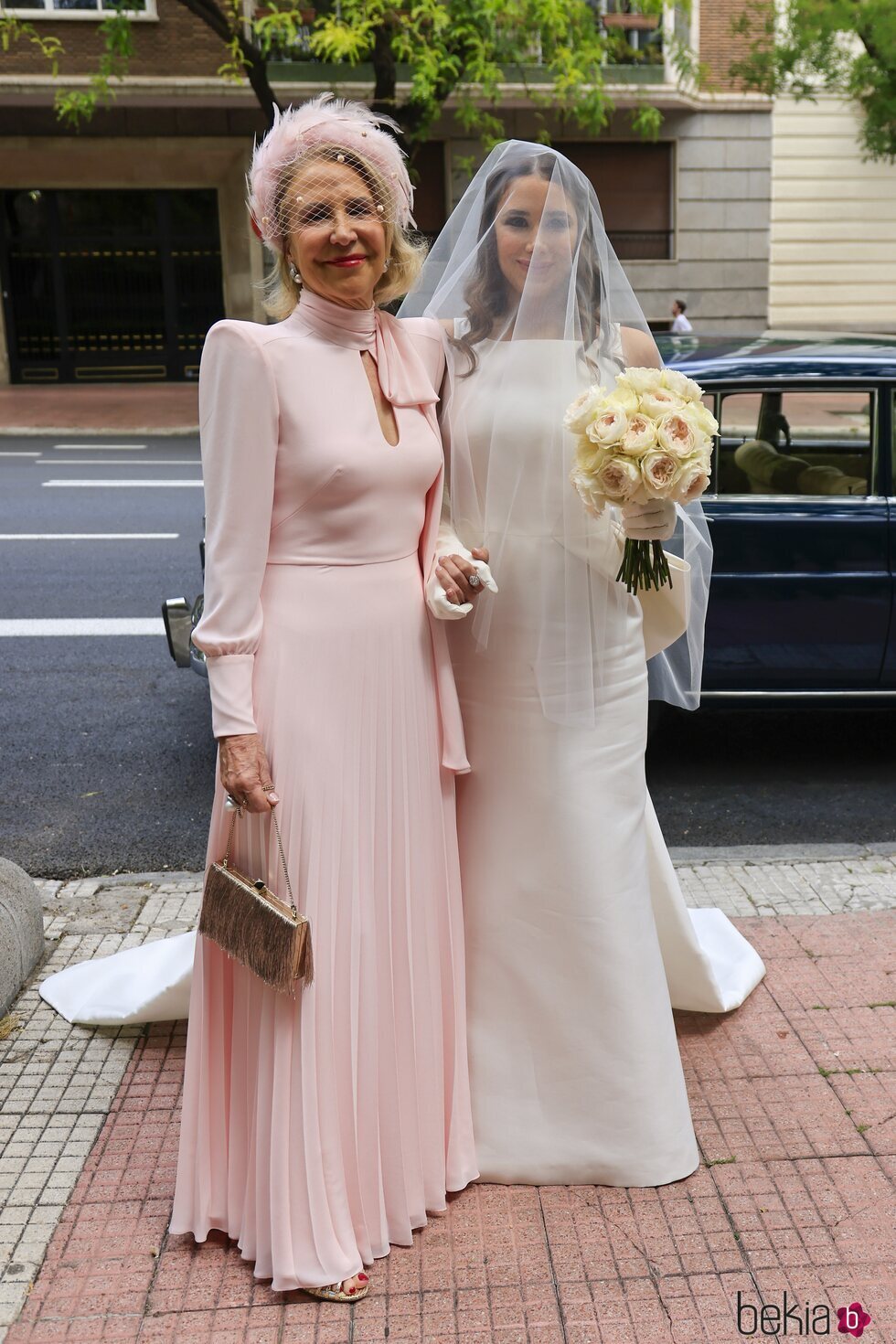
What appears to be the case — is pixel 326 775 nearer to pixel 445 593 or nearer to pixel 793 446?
pixel 445 593

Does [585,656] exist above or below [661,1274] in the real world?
above

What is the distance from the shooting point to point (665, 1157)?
119 inches

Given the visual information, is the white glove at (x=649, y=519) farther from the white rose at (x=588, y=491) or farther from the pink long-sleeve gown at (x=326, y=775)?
the pink long-sleeve gown at (x=326, y=775)

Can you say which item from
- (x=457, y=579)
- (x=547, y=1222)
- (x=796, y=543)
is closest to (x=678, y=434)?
(x=457, y=579)

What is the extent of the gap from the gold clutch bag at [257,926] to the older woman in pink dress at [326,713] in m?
0.05

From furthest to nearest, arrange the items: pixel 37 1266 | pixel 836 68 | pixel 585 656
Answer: pixel 836 68 → pixel 585 656 → pixel 37 1266

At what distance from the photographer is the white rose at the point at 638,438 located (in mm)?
2617

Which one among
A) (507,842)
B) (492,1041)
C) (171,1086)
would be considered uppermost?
→ (507,842)

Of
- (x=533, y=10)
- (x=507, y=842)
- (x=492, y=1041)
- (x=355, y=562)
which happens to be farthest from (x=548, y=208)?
(x=533, y=10)

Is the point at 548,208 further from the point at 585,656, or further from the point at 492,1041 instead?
the point at 492,1041

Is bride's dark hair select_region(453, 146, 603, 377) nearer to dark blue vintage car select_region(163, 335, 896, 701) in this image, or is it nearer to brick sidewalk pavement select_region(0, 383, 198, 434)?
dark blue vintage car select_region(163, 335, 896, 701)

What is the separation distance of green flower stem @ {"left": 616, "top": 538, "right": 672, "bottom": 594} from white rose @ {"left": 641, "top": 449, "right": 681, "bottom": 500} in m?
0.20

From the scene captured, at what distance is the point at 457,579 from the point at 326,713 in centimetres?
39

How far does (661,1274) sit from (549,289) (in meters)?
2.10
